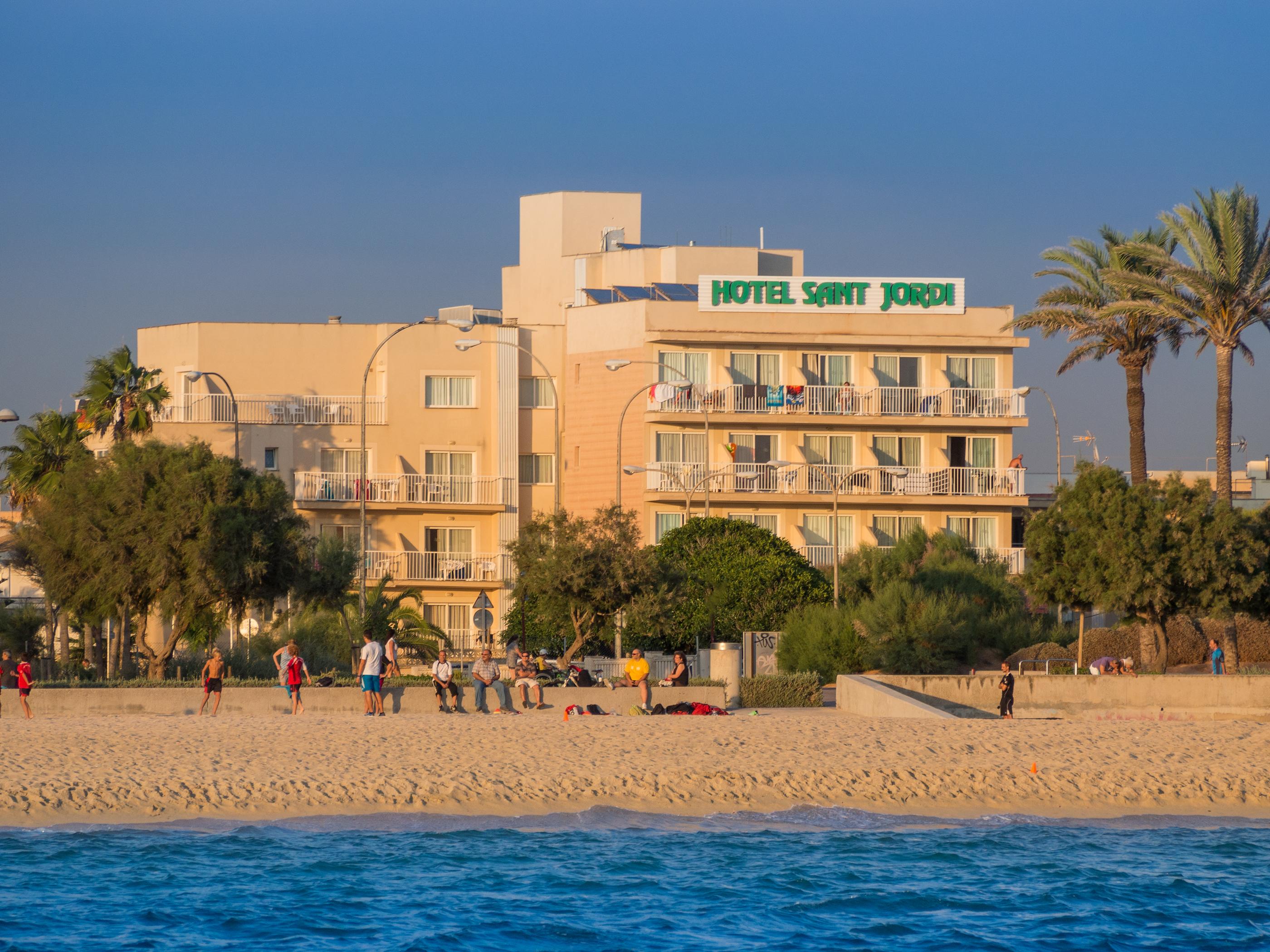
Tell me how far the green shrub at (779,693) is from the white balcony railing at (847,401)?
23.2 m

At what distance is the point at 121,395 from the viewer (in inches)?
1901

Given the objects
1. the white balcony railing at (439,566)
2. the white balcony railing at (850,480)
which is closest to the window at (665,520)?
the white balcony railing at (850,480)

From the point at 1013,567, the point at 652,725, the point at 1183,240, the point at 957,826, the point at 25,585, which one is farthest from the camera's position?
the point at 25,585

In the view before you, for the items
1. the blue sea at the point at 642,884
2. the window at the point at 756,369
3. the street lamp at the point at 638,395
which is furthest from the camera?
the window at the point at 756,369

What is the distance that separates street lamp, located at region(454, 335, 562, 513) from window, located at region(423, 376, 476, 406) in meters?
1.28

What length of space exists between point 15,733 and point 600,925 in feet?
37.7

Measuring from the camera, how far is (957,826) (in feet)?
68.7

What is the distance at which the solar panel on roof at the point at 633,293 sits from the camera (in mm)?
60250

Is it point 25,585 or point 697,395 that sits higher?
point 697,395

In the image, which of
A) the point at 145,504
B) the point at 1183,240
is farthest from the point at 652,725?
the point at 1183,240

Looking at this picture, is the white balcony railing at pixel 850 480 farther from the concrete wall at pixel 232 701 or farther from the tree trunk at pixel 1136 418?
the concrete wall at pixel 232 701

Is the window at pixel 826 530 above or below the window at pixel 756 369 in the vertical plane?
Result: below

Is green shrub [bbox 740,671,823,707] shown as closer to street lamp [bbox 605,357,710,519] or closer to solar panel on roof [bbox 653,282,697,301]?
street lamp [bbox 605,357,710,519]

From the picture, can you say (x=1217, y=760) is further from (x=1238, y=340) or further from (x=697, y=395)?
(x=697, y=395)
